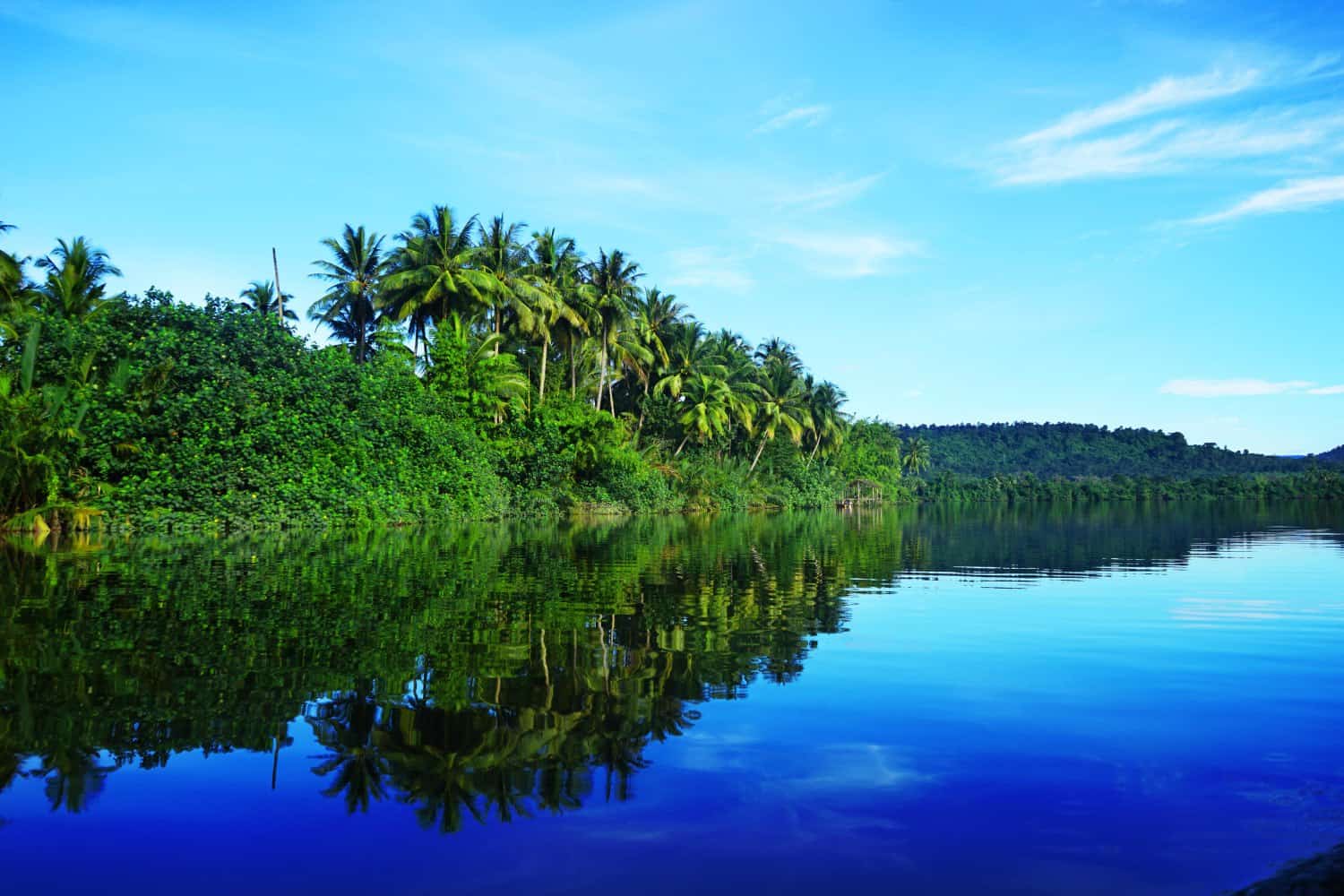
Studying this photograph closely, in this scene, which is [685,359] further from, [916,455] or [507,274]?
[916,455]

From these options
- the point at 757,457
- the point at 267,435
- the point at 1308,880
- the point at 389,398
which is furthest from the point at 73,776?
the point at 757,457

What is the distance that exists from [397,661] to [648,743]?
2.95 metres

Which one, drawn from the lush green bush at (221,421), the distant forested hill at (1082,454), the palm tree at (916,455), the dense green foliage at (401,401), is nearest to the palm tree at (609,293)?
the dense green foliage at (401,401)

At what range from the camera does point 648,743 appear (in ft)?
17.2

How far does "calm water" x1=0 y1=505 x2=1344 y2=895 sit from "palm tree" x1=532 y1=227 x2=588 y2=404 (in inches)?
1202

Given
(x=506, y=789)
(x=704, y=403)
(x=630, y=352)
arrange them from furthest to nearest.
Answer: (x=704, y=403)
(x=630, y=352)
(x=506, y=789)

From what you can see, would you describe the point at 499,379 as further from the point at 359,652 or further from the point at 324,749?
the point at 324,749

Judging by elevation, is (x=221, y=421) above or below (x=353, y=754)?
above

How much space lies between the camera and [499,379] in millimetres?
38250

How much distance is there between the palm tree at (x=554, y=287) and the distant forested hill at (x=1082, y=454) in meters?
114

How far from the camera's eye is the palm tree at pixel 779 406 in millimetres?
64562

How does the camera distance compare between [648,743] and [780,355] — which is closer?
[648,743]

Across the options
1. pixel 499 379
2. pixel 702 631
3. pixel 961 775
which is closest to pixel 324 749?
pixel 961 775

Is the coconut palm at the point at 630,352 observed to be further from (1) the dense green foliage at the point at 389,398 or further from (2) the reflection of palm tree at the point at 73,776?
(2) the reflection of palm tree at the point at 73,776
